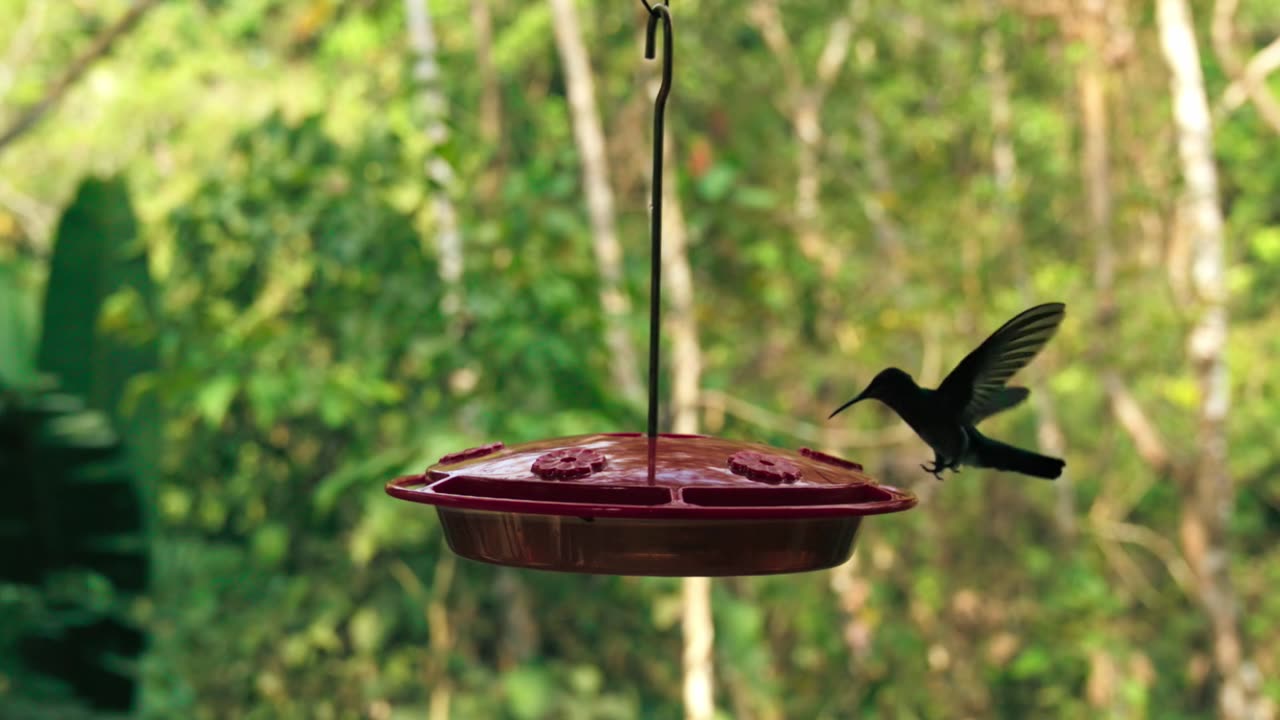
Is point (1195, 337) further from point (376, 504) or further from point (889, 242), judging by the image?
point (376, 504)

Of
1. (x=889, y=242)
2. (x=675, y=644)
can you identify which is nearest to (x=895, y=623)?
(x=675, y=644)

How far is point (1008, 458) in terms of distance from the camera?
219 centimetres

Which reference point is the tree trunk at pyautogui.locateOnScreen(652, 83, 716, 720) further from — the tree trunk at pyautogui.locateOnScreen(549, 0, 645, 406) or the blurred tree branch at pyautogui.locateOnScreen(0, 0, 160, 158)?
the blurred tree branch at pyautogui.locateOnScreen(0, 0, 160, 158)

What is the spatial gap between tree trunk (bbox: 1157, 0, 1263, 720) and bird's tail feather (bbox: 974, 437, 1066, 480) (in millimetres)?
3458

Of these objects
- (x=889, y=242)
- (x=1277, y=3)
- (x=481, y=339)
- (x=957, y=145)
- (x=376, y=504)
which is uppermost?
(x=1277, y=3)

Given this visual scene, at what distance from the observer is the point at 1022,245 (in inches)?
300

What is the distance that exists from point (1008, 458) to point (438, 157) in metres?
2.44

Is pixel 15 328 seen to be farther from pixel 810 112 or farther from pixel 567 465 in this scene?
pixel 567 465

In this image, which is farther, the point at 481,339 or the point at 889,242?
the point at 889,242

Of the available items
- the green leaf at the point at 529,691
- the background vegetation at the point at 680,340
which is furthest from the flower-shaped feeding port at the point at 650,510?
the green leaf at the point at 529,691

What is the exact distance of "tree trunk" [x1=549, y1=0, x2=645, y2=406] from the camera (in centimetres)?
515

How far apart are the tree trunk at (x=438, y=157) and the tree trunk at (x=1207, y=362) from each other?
276 cm

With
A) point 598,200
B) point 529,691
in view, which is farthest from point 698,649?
point 598,200

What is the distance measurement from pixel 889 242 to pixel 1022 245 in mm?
1041
